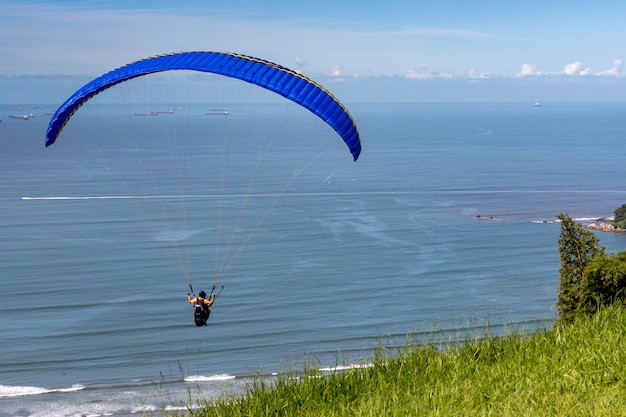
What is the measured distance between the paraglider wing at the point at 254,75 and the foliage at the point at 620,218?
70513 mm

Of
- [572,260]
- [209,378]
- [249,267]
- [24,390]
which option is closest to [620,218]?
[249,267]

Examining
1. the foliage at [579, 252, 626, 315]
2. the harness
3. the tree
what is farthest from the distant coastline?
the harness

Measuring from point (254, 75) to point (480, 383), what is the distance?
8304 mm

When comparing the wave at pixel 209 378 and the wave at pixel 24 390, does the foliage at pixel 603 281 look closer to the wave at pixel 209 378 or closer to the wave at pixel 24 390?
the wave at pixel 209 378

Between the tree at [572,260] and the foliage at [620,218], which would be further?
the foliage at [620,218]

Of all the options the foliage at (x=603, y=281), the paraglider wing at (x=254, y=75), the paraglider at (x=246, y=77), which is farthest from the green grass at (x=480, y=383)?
the foliage at (x=603, y=281)

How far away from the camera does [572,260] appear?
104 ft

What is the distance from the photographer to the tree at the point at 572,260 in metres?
30.0

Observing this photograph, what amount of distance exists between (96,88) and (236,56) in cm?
299

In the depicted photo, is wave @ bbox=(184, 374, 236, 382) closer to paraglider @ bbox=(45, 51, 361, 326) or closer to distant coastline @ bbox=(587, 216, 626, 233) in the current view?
paraglider @ bbox=(45, 51, 361, 326)

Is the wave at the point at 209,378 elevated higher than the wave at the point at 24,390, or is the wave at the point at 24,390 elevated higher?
the wave at the point at 24,390

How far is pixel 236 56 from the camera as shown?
15953mm

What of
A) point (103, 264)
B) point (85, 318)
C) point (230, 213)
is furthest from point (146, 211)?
point (85, 318)

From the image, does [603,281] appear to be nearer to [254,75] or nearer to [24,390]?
[254,75]
